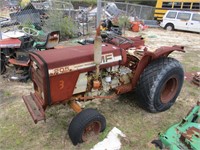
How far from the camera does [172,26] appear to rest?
12.9 m

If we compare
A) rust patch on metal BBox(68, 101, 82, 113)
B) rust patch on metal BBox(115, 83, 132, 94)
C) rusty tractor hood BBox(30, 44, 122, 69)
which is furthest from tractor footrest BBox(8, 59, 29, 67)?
rust patch on metal BBox(115, 83, 132, 94)

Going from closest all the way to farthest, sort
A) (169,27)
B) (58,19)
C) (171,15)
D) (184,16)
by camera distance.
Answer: (58,19), (184,16), (171,15), (169,27)

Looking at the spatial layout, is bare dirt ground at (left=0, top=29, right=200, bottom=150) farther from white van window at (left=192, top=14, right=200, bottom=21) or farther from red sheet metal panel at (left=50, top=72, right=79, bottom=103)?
white van window at (left=192, top=14, right=200, bottom=21)

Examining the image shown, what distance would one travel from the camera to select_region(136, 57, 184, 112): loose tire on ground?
3.21 metres

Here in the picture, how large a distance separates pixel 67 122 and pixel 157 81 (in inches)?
60.2

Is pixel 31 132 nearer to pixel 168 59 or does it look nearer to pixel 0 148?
pixel 0 148

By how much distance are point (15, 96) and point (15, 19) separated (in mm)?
6205

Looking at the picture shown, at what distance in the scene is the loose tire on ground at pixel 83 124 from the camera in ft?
8.83

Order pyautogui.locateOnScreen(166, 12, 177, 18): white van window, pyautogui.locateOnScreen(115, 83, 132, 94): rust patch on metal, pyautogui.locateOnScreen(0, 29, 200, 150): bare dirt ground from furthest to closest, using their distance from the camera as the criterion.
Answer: pyautogui.locateOnScreen(166, 12, 177, 18): white van window < pyautogui.locateOnScreen(115, 83, 132, 94): rust patch on metal < pyautogui.locateOnScreen(0, 29, 200, 150): bare dirt ground

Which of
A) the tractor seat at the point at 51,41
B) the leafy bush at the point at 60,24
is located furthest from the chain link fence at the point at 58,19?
the tractor seat at the point at 51,41

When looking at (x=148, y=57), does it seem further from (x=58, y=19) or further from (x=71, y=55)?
(x=58, y=19)

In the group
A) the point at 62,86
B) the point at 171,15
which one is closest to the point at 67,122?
the point at 62,86

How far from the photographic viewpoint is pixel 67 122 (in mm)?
3318

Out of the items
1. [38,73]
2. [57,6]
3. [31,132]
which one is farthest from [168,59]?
[57,6]
